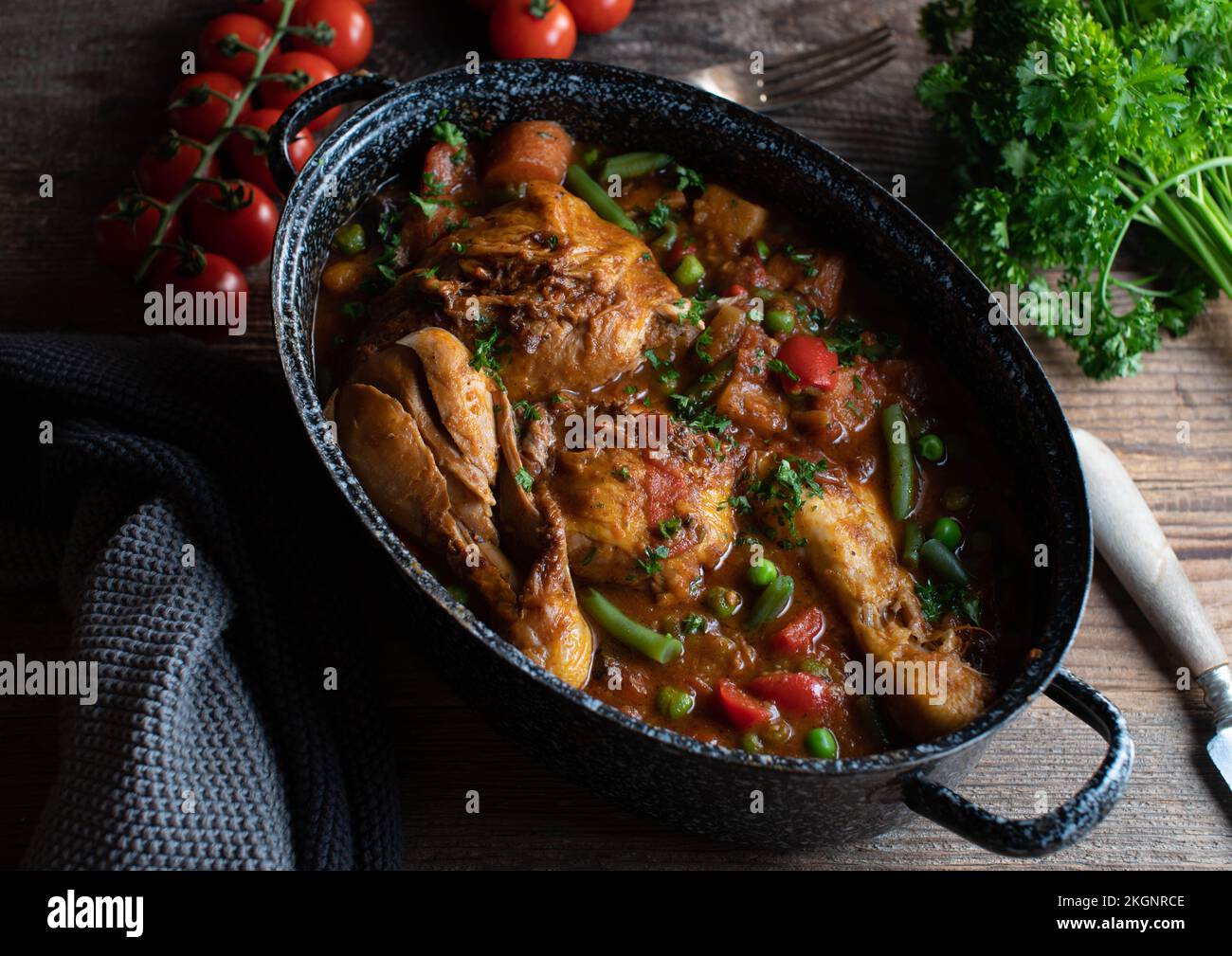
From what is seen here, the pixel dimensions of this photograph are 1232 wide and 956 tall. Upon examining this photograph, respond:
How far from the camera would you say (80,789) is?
2.74 m

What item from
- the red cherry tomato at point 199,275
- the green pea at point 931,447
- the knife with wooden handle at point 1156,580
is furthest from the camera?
the red cherry tomato at point 199,275

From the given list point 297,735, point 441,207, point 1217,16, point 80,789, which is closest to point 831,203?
point 441,207

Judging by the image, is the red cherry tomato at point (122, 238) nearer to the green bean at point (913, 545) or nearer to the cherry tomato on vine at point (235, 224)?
the cherry tomato on vine at point (235, 224)

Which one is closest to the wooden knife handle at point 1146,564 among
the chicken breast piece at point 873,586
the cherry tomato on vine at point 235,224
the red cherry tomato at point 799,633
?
the chicken breast piece at point 873,586

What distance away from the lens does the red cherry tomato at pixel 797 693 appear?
2984mm

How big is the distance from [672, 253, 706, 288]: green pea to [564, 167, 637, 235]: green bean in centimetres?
19

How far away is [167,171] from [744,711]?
8.72 ft

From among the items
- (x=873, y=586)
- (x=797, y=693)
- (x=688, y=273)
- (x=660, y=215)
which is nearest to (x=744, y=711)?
(x=797, y=693)

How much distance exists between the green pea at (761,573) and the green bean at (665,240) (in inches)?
43.0

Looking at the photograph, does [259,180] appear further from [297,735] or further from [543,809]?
[543,809]

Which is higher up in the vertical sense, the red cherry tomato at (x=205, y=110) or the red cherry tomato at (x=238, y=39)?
the red cherry tomato at (x=238, y=39)

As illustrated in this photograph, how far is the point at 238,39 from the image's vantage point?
4.06 meters

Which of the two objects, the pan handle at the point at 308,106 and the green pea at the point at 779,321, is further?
the green pea at the point at 779,321
